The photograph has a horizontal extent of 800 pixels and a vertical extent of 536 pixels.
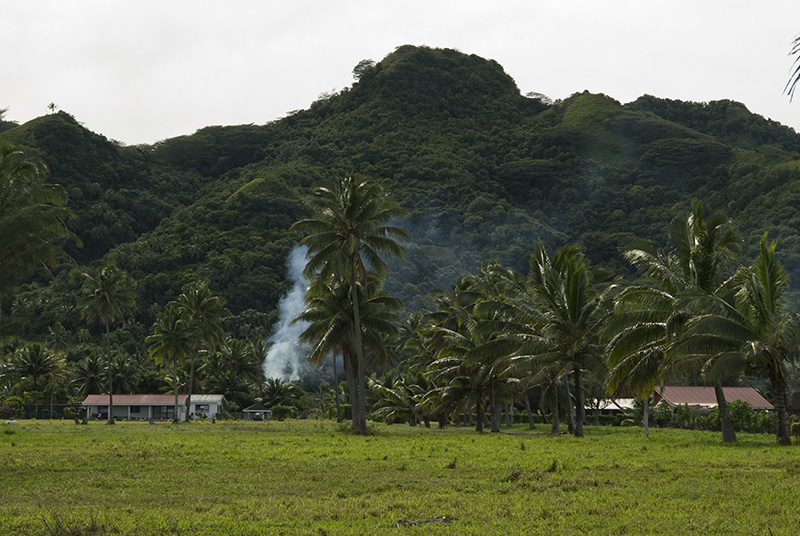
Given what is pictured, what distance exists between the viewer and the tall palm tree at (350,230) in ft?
134

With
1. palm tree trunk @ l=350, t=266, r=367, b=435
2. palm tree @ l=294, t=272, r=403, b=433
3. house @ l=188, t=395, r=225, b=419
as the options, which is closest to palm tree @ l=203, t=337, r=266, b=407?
house @ l=188, t=395, r=225, b=419

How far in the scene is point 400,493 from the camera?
15.1m

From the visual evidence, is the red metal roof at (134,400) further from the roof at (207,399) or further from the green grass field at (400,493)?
the green grass field at (400,493)

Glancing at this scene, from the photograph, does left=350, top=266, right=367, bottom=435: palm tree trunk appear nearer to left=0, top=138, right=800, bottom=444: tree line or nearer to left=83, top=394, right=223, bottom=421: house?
left=0, top=138, right=800, bottom=444: tree line

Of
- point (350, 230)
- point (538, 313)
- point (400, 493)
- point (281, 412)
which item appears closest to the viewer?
point (400, 493)

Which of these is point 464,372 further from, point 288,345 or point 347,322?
point 288,345

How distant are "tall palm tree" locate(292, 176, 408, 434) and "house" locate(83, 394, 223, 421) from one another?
57329 millimetres

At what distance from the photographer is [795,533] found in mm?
10836

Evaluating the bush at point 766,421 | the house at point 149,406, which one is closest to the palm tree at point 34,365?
the house at point 149,406

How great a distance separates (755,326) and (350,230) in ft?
67.8

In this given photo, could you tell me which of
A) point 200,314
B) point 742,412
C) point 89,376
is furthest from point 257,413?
point 742,412

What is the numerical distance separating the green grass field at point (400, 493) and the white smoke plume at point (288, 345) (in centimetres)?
10932

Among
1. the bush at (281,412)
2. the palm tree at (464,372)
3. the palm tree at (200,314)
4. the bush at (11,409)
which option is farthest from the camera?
the bush at (281,412)

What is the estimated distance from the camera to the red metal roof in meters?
93.9
